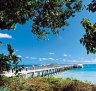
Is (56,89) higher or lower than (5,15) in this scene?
lower

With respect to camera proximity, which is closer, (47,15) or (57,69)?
(47,15)

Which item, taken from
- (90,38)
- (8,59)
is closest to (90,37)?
(90,38)

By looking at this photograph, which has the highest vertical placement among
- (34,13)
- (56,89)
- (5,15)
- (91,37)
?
(34,13)

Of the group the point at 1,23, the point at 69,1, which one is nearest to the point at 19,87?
the point at 1,23

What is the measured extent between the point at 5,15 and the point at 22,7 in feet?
4.23

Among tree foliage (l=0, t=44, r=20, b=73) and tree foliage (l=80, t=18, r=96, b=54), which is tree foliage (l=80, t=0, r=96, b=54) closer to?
tree foliage (l=80, t=18, r=96, b=54)

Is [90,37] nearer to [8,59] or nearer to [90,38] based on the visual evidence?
[90,38]

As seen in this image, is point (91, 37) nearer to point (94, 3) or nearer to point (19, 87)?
point (94, 3)

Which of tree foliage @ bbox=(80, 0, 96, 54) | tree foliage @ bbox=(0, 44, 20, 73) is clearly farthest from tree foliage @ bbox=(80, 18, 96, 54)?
tree foliage @ bbox=(0, 44, 20, 73)

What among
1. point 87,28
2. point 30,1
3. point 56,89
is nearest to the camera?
point 30,1

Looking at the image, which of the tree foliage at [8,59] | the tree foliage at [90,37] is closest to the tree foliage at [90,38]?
the tree foliage at [90,37]

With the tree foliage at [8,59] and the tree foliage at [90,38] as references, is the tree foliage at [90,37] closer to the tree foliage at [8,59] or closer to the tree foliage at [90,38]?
the tree foliage at [90,38]

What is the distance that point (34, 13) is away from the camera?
21.7 m

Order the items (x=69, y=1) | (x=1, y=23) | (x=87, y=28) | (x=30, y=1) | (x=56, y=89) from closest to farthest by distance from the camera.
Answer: (x=30, y=1) < (x=87, y=28) < (x=1, y=23) < (x=56, y=89) < (x=69, y=1)
